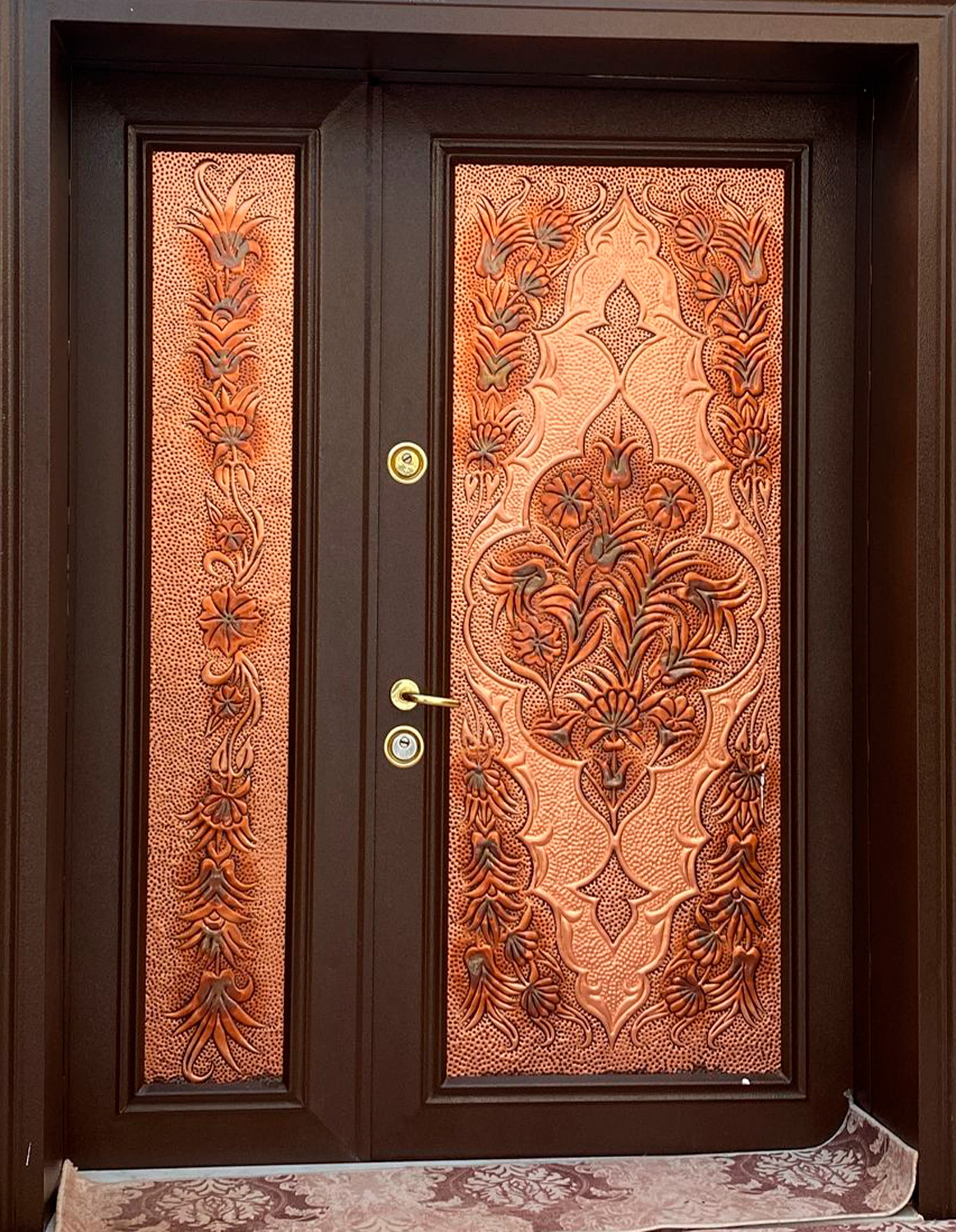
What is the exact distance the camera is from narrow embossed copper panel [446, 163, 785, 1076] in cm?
248

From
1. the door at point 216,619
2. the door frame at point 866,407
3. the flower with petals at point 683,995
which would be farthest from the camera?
the flower with petals at point 683,995

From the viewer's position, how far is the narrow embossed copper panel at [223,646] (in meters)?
2.43

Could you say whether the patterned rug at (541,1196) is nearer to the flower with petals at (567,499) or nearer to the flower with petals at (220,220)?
the flower with petals at (567,499)

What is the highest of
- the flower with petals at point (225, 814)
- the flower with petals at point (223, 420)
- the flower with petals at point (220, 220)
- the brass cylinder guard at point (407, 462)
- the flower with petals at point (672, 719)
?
the flower with petals at point (220, 220)

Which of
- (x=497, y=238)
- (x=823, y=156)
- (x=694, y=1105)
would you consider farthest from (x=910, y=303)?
(x=694, y=1105)

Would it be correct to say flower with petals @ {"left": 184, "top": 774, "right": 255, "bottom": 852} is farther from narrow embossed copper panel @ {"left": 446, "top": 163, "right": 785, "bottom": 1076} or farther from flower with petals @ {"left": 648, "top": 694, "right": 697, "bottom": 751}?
flower with petals @ {"left": 648, "top": 694, "right": 697, "bottom": 751}

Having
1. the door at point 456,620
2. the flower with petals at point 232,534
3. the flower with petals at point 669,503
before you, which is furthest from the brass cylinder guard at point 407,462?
the flower with petals at point 669,503

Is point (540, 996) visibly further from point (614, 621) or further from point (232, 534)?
point (232, 534)

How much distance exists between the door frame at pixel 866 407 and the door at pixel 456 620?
0.09m

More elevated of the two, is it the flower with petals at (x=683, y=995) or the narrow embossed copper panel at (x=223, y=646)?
the narrow embossed copper panel at (x=223, y=646)

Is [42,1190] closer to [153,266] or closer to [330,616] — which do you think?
[330,616]

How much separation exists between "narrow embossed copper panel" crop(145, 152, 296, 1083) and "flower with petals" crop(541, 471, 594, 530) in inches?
20.6

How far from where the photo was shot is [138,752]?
2430 mm

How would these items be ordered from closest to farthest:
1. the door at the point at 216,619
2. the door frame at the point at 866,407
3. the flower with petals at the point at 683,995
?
the door frame at the point at 866,407 < the door at the point at 216,619 < the flower with petals at the point at 683,995
